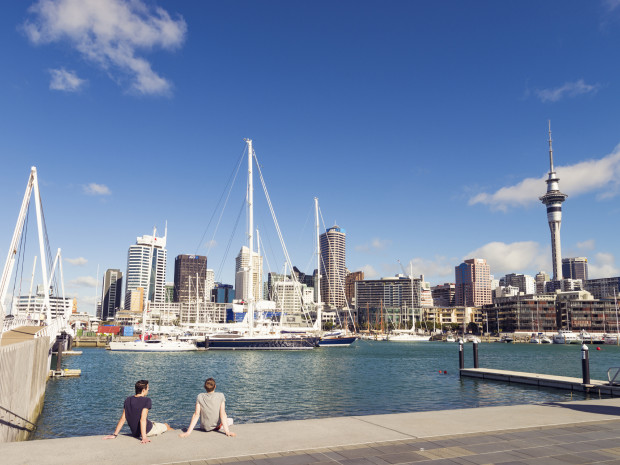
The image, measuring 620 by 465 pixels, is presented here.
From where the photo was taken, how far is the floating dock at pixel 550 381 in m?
26.5

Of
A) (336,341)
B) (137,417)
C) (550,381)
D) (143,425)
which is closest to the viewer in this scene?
(143,425)

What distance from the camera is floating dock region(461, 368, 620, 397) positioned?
26.5 m

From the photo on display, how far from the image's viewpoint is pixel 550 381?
3164 centimetres

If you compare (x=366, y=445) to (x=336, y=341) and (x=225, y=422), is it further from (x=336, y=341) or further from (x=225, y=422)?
(x=336, y=341)

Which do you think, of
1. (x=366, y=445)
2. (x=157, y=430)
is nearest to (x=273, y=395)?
(x=157, y=430)

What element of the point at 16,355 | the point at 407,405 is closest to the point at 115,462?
the point at 16,355

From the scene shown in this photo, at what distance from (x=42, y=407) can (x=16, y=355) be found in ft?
48.8

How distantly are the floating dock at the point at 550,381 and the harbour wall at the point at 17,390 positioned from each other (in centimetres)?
2743

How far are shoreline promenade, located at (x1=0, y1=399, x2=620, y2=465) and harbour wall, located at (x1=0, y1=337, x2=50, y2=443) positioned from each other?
183 inches

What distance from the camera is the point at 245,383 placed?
1633 inches

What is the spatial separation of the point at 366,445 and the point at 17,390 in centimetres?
1321

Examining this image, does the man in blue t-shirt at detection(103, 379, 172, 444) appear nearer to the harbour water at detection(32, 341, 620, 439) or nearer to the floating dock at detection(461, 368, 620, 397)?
the harbour water at detection(32, 341, 620, 439)

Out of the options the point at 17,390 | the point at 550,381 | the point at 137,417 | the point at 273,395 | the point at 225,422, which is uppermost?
the point at 137,417

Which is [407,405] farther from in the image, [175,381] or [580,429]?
[175,381]
